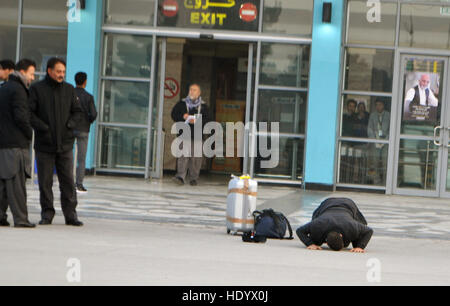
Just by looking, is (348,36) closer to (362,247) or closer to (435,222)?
(435,222)

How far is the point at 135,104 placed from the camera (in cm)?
1762

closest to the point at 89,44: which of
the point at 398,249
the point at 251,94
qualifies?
the point at 251,94

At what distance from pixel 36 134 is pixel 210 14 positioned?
816 cm

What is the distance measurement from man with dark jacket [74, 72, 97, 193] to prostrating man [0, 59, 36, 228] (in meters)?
4.06

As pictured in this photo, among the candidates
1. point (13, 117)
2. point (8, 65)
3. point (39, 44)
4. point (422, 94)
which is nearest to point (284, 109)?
point (422, 94)

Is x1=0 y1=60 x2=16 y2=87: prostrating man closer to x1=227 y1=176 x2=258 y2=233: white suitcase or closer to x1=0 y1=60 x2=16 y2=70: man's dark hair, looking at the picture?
x1=0 y1=60 x2=16 y2=70: man's dark hair

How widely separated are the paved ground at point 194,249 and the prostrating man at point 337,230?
0.47ft

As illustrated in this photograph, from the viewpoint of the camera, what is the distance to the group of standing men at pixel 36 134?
30.9ft

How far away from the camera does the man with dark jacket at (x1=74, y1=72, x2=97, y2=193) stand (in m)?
13.6

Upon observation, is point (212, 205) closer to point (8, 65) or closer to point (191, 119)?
point (191, 119)

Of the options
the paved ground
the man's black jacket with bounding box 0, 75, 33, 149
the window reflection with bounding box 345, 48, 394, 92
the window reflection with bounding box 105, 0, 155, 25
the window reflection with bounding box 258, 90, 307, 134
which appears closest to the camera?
the paved ground

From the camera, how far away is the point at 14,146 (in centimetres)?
944

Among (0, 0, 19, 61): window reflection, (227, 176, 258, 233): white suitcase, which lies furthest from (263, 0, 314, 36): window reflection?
(227, 176, 258, 233): white suitcase
